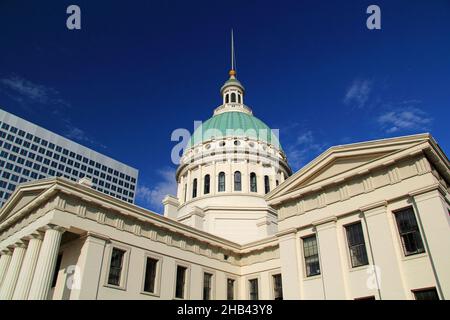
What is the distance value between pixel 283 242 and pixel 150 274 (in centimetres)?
999

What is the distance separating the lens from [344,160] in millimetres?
24734

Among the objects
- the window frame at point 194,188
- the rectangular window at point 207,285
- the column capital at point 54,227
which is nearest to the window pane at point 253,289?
the rectangular window at point 207,285

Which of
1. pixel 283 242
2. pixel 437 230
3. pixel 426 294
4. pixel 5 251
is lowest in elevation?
pixel 426 294

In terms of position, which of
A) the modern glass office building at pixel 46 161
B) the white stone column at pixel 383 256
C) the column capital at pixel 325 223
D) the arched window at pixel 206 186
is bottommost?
the white stone column at pixel 383 256

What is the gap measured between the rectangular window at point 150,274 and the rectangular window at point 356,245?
1402 centimetres

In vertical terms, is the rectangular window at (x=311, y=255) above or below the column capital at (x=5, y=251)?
below

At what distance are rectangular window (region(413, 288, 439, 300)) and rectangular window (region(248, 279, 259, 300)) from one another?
52.7 feet

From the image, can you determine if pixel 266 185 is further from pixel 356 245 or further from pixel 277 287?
pixel 356 245

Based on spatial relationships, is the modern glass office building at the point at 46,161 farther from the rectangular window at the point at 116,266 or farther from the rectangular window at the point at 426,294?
the rectangular window at the point at 426,294

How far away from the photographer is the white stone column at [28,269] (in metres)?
23.4

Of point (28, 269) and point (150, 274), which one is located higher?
point (150, 274)

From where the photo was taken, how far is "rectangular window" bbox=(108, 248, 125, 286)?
84.6 ft

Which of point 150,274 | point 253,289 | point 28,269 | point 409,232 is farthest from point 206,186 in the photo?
point 409,232

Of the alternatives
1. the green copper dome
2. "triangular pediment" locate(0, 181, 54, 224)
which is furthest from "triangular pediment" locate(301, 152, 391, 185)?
the green copper dome
